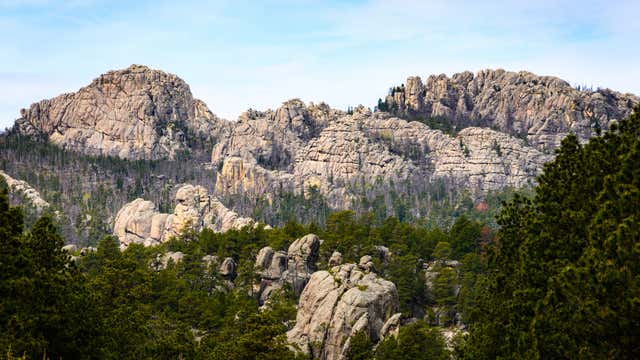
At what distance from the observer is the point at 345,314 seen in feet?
310

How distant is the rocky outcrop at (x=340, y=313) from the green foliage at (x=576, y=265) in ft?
156

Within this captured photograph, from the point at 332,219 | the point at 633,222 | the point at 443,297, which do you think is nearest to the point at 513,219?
the point at 633,222

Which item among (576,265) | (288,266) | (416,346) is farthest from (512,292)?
(288,266)

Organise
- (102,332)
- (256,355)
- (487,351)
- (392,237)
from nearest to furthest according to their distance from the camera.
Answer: (487,351)
(102,332)
(256,355)
(392,237)

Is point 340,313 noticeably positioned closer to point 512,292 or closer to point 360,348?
point 360,348

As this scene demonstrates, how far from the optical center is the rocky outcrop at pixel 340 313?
305 feet

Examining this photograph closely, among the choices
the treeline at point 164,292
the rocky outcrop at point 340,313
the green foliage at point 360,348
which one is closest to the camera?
the treeline at point 164,292

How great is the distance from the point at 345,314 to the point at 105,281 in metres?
35.9

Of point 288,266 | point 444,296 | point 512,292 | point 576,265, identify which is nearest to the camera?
point 576,265

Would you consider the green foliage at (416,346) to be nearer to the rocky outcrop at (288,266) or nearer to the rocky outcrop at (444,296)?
the rocky outcrop at (444,296)

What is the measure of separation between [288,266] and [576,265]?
8995cm

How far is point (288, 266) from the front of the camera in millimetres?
120438

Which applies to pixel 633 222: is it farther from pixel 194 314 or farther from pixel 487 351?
pixel 194 314

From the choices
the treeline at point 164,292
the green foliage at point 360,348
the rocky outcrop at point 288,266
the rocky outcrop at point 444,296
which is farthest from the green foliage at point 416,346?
the rocky outcrop at point 288,266
